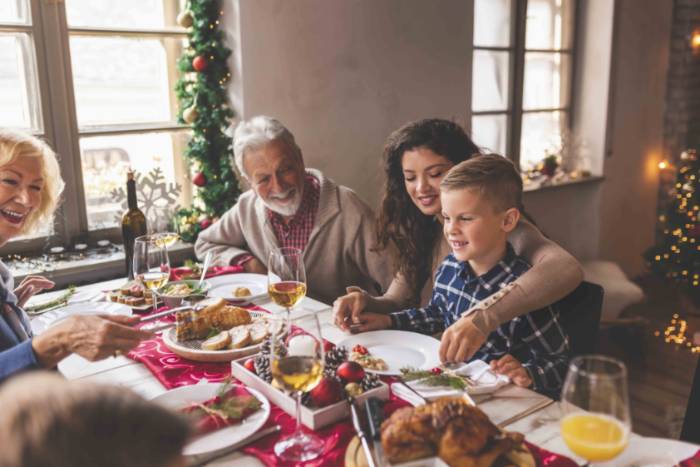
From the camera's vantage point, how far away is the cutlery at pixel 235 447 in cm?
103

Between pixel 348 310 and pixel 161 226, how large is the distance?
3.68 feet

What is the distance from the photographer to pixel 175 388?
128 centimetres

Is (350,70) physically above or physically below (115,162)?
above

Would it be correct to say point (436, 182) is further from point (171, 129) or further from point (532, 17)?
point (532, 17)

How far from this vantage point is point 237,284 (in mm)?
2104

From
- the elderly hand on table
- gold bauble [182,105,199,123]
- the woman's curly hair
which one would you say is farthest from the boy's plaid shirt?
gold bauble [182,105,199,123]

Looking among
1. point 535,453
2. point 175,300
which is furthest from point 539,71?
point 535,453

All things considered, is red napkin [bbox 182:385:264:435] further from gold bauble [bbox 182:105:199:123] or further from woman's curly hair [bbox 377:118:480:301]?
gold bauble [bbox 182:105:199:123]

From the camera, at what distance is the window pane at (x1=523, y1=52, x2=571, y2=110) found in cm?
422

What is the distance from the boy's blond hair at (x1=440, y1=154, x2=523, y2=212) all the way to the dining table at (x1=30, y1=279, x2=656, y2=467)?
49cm

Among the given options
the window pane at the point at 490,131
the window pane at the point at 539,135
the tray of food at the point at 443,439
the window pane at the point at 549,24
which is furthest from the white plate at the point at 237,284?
the window pane at the point at 549,24

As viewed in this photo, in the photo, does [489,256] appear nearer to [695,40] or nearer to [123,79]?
[123,79]

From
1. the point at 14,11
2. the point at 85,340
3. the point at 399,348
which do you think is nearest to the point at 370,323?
the point at 399,348

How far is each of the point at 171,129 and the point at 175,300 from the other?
52.2 inches
